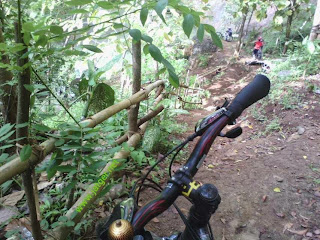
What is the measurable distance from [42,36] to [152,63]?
4782 millimetres

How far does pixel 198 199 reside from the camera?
0.92 metres

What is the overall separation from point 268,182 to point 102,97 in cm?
216

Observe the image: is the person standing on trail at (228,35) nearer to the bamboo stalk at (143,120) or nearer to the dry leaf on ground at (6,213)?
the bamboo stalk at (143,120)

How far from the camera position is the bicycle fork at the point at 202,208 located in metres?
0.90

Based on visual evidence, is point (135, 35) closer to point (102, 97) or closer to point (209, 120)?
point (209, 120)

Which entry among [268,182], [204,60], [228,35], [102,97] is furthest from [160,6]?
[228,35]

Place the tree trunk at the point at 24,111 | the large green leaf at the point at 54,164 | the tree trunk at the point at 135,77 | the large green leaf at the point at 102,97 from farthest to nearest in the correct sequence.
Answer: the tree trunk at the point at 135,77, the large green leaf at the point at 102,97, the large green leaf at the point at 54,164, the tree trunk at the point at 24,111

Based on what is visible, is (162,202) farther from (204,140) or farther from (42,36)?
(42,36)

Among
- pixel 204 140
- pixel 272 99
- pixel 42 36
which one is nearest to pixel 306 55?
pixel 272 99

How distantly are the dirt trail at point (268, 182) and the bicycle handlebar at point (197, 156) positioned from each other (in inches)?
52.5

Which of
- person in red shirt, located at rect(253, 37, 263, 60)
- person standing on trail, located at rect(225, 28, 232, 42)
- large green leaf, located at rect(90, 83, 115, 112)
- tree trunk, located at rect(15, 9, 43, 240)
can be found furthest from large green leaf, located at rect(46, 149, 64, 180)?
person standing on trail, located at rect(225, 28, 232, 42)

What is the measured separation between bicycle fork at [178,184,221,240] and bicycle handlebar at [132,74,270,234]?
8cm

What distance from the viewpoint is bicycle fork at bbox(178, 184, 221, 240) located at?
0.90 metres

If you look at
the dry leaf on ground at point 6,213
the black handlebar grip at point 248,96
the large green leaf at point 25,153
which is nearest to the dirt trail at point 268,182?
the dry leaf on ground at point 6,213
